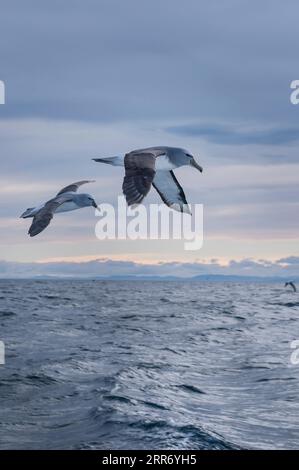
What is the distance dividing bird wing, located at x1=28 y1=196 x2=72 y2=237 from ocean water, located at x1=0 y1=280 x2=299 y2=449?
14.2 ft

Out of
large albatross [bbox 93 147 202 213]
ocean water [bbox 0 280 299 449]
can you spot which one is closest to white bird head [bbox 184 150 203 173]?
large albatross [bbox 93 147 202 213]

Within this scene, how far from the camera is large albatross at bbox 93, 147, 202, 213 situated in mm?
11248

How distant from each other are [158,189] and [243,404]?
573cm

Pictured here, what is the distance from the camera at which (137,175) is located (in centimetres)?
1157

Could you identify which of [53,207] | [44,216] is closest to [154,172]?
[44,216]

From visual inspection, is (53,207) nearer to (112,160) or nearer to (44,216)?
(44,216)

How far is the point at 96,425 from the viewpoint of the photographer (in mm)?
15438

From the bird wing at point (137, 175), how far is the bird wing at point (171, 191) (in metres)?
2.97

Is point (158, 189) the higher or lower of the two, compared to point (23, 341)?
higher

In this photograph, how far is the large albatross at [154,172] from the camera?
11.2m

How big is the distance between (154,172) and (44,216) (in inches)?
85.8
